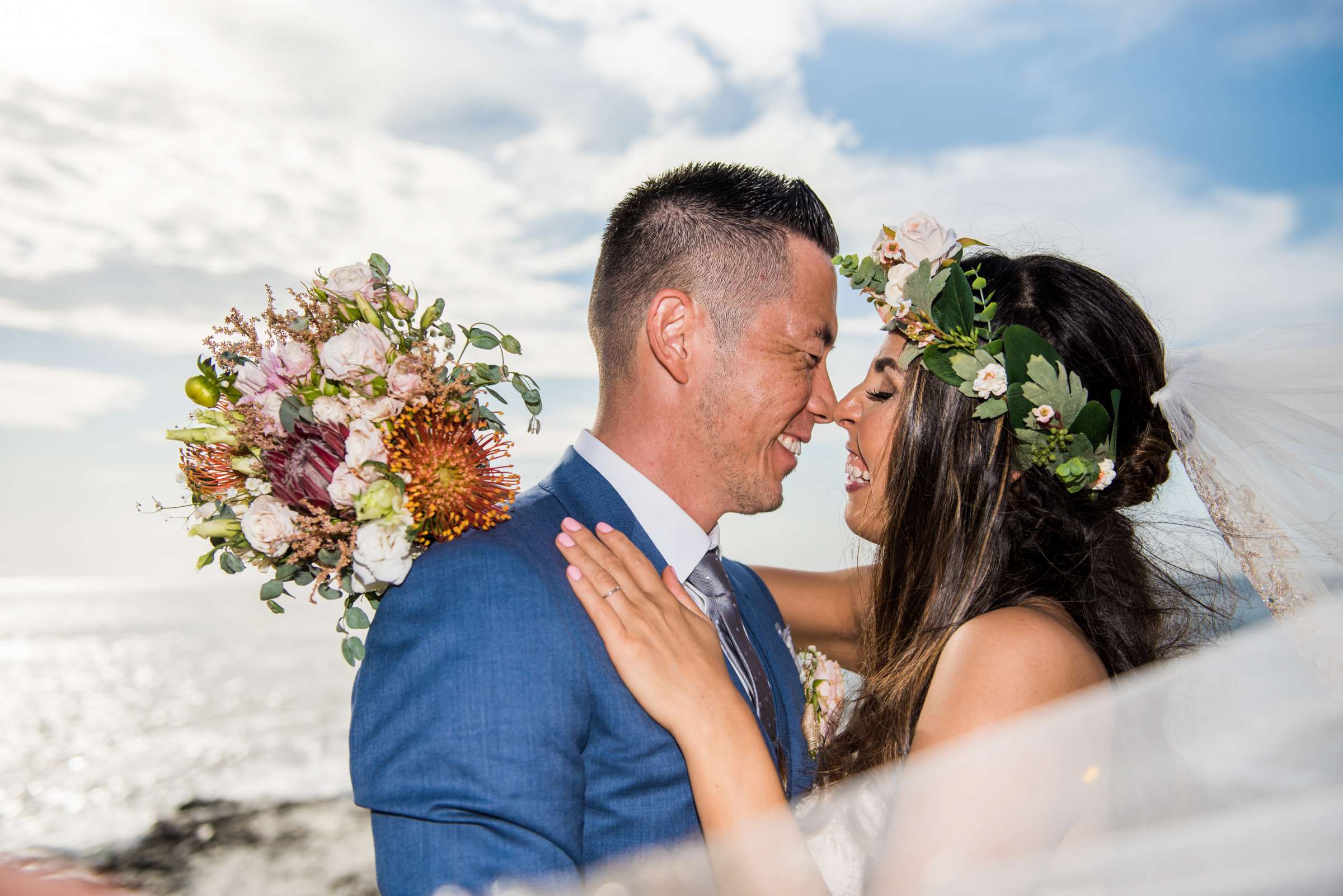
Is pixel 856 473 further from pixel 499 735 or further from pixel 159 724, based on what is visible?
pixel 159 724

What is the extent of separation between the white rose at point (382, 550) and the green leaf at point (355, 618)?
0.20m

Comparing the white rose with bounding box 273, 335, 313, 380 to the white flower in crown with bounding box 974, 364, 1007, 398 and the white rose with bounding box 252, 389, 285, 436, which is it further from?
the white flower in crown with bounding box 974, 364, 1007, 398

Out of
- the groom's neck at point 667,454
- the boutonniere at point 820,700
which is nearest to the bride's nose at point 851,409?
the groom's neck at point 667,454

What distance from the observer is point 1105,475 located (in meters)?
2.83

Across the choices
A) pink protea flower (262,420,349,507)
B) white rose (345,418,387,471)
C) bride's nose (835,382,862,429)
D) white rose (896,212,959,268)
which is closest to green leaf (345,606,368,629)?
pink protea flower (262,420,349,507)

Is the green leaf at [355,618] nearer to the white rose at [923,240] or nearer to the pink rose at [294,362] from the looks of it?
the pink rose at [294,362]

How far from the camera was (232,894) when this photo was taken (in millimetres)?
17156

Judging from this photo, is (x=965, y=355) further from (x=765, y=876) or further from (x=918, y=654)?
(x=765, y=876)

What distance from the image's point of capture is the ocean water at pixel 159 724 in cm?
2230

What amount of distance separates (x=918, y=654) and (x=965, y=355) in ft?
3.32

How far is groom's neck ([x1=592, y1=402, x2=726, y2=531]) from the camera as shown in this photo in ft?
9.78

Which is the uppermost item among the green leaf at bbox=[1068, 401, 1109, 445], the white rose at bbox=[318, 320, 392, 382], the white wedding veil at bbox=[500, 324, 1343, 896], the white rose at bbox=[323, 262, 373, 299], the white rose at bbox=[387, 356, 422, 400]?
the white rose at bbox=[323, 262, 373, 299]

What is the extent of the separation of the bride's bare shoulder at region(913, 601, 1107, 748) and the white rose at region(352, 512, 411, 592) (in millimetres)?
1583

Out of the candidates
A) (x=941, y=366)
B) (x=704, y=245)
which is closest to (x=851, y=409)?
(x=941, y=366)
